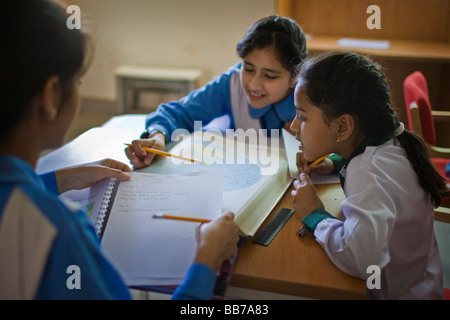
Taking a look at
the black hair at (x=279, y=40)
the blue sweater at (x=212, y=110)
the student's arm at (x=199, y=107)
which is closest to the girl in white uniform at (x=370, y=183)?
the black hair at (x=279, y=40)

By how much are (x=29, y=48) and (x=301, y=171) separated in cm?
80

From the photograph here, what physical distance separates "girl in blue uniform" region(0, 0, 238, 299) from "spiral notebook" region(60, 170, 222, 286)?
0.40 feet

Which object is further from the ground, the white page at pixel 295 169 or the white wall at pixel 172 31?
the white wall at pixel 172 31

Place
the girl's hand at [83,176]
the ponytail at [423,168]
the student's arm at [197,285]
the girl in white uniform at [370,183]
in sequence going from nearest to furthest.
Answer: the student's arm at [197,285]
the girl in white uniform at [370,183]
the ponytail at [423,168]
the girl's hand at [83,176]

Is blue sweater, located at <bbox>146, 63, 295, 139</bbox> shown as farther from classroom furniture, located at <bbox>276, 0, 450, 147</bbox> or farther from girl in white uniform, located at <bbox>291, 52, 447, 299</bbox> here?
classroom furniture, located at <bbox>276, 0, 450, 147</bbox>

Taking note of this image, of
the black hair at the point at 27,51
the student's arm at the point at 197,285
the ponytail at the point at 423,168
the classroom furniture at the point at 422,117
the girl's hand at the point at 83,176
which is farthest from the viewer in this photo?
the classroom furniture at the point at 422,117

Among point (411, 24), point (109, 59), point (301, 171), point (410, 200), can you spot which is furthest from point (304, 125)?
point (109, 59)

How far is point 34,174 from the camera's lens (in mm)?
633

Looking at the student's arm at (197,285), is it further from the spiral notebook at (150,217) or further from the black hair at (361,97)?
the black hair at (361,97)

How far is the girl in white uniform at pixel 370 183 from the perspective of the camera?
83cm

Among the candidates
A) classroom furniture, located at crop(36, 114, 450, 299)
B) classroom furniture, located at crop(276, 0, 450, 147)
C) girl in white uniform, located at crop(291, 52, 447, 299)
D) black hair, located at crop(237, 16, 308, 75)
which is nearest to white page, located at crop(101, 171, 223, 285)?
classroom furniture, located at crop(36, 114, 450, 299)

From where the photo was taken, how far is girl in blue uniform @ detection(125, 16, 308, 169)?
1450 mm

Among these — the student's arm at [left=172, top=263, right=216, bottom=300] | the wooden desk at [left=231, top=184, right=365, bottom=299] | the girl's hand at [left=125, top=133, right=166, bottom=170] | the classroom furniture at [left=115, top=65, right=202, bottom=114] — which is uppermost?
the girl's hand at [left=125, top=133, right=166, bottom=170]

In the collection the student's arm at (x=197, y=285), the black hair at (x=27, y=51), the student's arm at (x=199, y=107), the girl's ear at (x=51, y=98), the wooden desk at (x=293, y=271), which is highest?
the black hair at (x=27, y=51)
